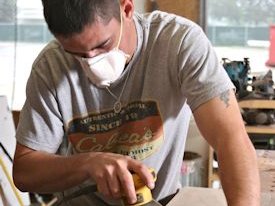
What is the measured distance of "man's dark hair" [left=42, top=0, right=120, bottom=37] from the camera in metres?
1.03

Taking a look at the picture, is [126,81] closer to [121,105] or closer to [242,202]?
[121,105]

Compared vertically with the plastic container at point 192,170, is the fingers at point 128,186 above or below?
above

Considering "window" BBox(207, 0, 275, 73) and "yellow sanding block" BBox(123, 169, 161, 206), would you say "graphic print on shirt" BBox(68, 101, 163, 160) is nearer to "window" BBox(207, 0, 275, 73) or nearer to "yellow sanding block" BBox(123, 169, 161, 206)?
"yellow sanding block" BBox(123, 169, 161, 206)

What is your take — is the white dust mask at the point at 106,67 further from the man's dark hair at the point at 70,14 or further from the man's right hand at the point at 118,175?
the man's right hand at the point at 118,175

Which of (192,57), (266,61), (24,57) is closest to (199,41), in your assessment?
(192,57)

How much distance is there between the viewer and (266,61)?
10.3 ft

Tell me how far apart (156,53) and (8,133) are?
1.52 m

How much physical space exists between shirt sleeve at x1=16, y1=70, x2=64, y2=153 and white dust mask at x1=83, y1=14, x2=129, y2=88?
5.0 inches

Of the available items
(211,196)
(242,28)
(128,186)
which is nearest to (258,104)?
(242,28)

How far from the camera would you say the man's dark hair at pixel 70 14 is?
1.03m

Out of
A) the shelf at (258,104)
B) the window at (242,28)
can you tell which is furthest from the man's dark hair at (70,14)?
the window at (242,28)

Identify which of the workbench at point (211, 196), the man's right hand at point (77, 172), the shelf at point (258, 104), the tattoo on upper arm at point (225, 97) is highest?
the tattoo on upper arm at point (225, 97)

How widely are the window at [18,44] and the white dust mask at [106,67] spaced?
2124mm

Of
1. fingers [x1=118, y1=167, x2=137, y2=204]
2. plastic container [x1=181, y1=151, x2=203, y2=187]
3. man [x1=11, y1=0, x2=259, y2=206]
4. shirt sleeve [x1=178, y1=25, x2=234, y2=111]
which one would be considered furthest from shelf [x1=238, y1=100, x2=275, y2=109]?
fingers [x1=118, y1=167, x2=137, y2=204]
